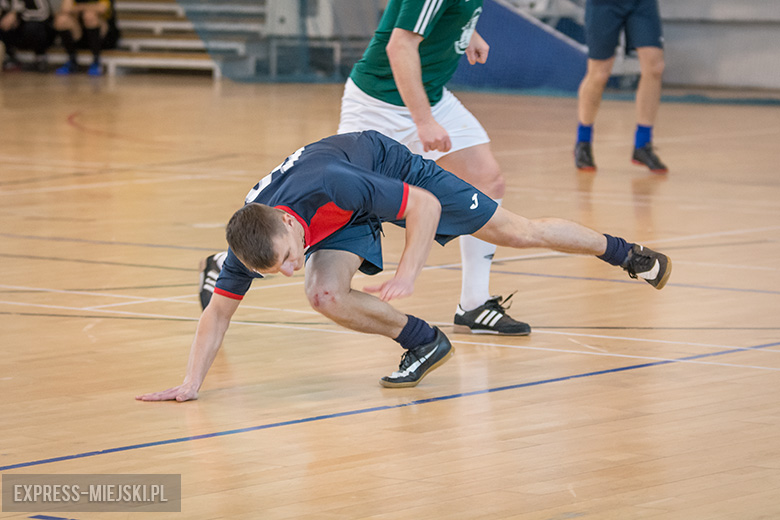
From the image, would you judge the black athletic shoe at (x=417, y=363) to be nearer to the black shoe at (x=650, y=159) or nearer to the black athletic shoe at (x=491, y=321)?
the black athletic shoe at (x=491, y=321)

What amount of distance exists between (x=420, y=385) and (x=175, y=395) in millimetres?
698

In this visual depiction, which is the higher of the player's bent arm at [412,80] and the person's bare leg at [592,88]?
the player's bent arm at [412,80]

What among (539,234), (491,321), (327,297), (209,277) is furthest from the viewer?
(209,277)

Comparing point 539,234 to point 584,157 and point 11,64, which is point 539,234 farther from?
point 11,64

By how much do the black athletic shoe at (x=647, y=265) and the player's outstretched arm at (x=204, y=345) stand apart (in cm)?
137

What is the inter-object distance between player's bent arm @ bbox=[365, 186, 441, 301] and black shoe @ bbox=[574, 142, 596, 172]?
19.1ft

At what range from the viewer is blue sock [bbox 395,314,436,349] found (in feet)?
13.1

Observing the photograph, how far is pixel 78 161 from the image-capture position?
964 cm

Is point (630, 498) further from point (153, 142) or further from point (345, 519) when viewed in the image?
point (153, 142)

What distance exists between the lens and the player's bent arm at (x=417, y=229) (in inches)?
140

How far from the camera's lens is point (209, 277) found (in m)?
4.75

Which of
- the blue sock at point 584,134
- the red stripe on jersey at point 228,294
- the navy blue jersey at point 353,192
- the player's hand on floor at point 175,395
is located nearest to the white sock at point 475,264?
the navy blue jersey at point 353,192

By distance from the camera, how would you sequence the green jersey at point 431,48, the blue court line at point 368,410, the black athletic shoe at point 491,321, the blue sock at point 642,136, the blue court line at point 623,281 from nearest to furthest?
the blue court line at point 368,410, the black athletic shoe at point 491,321, the green jersey at point 431,48, the blue court line at point 623,281, the blue sock at point 642,136

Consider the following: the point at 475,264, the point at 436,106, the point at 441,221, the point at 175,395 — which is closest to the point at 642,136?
the point at 436,106
